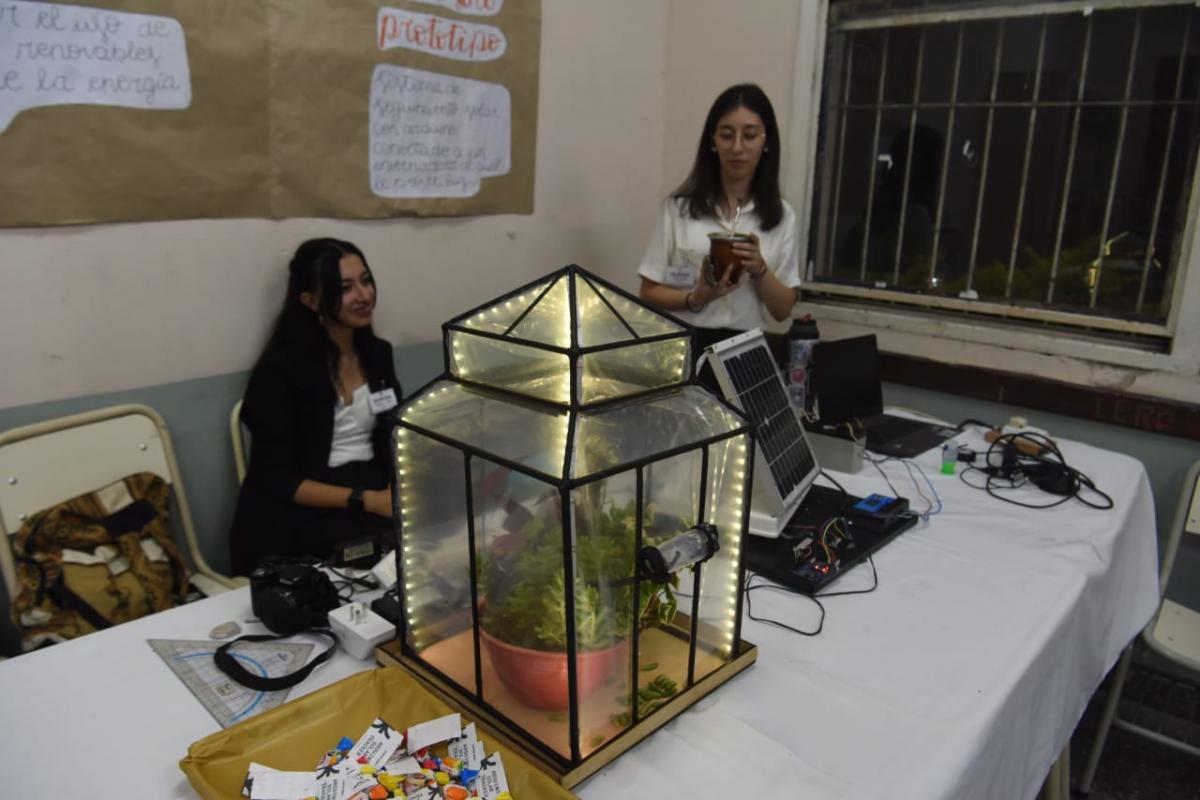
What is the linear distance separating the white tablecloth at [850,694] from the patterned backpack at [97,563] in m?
0.67

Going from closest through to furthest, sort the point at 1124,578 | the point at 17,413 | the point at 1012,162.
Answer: the point at 1124,578 < the point at 17,413 < the point at 1012,162

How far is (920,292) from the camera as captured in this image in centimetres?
A: 279

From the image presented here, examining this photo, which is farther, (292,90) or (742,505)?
(292,90)

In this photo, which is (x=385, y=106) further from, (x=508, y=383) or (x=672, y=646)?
(x=672, y=646)

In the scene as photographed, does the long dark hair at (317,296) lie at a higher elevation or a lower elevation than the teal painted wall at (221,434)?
higher

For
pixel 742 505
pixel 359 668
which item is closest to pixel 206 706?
pixel 359 668

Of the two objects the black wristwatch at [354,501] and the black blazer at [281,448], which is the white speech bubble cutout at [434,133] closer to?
the black blazer at [281,448]

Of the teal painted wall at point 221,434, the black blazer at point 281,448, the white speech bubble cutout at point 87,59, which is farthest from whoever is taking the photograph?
the black blazer at point 281,448

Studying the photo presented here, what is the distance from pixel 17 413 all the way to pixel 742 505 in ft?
5.57

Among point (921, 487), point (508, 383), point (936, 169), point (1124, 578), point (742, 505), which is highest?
point (936, 169)

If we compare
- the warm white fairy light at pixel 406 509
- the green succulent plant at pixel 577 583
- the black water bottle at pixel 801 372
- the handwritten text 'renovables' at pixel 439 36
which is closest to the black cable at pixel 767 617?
the green succulent plant at pixel 577 583

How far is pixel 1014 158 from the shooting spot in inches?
100

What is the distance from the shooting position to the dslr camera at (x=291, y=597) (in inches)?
47.0

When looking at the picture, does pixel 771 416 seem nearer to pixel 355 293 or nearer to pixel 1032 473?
pixel 1032 473
